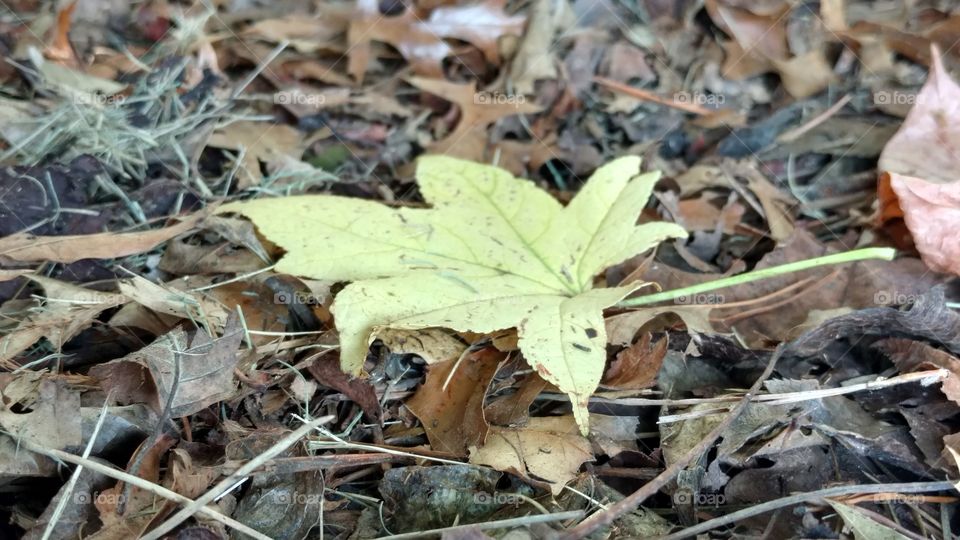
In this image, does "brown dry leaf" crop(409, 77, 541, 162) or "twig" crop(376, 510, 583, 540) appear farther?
"brown dry leaf" crop(409, 77, 541, 162)

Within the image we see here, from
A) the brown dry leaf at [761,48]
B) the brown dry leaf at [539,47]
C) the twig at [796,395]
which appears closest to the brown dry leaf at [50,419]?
the twig at [796,395]

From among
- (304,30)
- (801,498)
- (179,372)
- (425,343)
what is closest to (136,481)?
(179,372)

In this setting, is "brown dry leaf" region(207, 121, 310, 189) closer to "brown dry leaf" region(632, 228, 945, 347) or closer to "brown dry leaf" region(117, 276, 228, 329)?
"brown dry leaf" region(117, 276, 228, 329)

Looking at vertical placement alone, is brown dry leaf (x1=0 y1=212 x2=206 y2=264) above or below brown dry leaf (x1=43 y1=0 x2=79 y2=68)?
below

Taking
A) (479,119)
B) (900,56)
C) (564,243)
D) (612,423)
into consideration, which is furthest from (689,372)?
(900,56)

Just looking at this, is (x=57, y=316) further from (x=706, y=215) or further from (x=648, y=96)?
(x=648, y=96)

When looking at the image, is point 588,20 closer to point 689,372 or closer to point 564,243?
point 564,243

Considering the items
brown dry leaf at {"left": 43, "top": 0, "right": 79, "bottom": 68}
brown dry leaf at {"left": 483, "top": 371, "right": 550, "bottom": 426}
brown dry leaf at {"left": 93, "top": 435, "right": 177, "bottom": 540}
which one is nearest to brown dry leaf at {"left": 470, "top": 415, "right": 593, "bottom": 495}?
brown dry leaf at {"left": 483, "top": 371, "right": 550, "bottom": 426}
